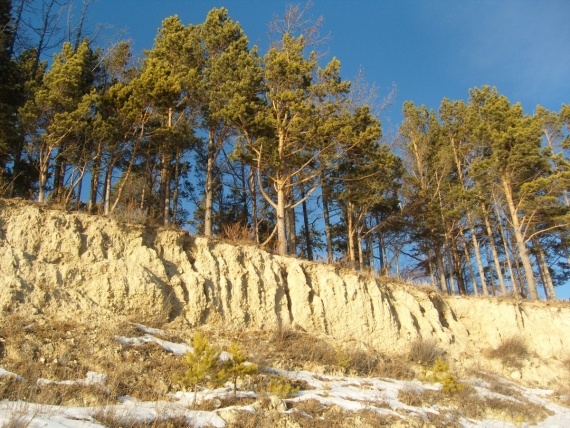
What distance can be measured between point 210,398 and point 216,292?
20.6 feet

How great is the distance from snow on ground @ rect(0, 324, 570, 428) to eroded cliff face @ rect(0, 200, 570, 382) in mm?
1809

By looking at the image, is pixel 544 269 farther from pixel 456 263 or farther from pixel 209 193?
pixel 209 193

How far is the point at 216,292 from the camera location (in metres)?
14.7

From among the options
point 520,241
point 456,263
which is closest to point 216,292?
point 520,241

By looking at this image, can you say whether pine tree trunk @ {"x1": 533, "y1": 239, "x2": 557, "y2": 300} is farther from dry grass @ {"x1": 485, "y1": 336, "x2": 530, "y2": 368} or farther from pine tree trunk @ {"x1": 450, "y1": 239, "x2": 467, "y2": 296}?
dry grass @ {"x1": 485, "y1": 336, "x2": 530, "y2": 368}

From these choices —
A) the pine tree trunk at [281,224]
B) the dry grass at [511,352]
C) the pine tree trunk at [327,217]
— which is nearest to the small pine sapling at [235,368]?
the pine tree trunk at [281,224]

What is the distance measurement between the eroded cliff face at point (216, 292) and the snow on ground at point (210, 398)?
1809 mm

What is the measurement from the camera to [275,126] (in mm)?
20141

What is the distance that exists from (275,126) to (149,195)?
9.47 m

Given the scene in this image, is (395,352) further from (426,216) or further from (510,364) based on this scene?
(426,216)

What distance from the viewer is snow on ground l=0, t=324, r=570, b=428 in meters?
6.27

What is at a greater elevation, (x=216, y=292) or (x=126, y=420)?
(x=216, y=292)

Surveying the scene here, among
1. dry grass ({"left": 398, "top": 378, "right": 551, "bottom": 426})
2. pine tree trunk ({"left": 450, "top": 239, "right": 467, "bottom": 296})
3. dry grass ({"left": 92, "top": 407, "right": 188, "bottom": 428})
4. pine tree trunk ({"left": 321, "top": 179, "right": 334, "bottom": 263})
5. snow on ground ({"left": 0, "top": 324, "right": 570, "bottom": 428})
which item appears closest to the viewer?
snow on ground ({"left": 0, "top": 324, "right": 570, "bottom": 428})

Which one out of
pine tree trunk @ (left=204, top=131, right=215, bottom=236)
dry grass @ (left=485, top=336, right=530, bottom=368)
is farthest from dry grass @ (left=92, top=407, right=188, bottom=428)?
dry grass @ (left=485, top=336, right=530, bottom=368)
